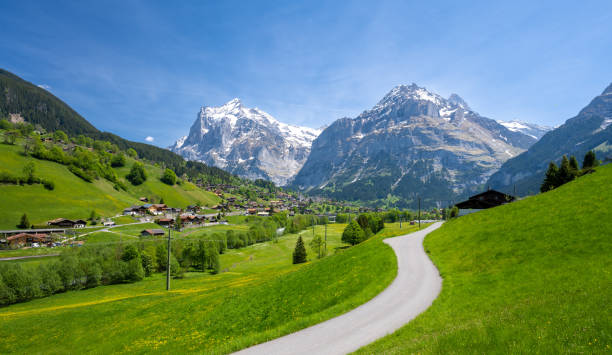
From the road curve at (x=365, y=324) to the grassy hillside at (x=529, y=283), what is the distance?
1.10 meters

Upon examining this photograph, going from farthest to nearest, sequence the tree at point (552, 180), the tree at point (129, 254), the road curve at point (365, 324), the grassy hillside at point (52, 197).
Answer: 1. the grassy hillside at point (52, 197)
2. the tree at point (129, 254)
3. the tree at point (552, 180)
4. the road curve at point (365, 324)

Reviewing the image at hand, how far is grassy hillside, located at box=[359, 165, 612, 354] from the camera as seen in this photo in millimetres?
11320

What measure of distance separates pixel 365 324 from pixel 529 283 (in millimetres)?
12385

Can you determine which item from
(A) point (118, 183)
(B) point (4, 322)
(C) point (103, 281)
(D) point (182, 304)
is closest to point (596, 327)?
(D) point (182, 304)

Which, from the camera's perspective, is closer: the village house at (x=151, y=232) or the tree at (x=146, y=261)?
the tree at (x=146, y=261)

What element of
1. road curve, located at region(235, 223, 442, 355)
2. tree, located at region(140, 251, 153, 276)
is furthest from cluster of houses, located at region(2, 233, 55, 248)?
road curve, located at region(235, 223, 442, 355)

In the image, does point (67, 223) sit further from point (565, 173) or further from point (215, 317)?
point (565, 173)

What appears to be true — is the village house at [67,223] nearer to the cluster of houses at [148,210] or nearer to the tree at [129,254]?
the cluster of houses at [148,210]

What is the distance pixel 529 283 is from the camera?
18828 mm

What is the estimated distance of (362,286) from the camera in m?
24.8

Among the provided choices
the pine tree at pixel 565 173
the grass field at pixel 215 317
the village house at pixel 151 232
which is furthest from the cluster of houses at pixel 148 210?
the pine tree at pixel 565 173

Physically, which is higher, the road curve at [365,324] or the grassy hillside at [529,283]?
the grassy hillside at [529,283]

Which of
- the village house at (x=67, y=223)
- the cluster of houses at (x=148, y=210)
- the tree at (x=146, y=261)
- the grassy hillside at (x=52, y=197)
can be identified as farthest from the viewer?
the cluster of houses at (x=148, y=210)

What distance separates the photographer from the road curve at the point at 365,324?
15836 millimetres
